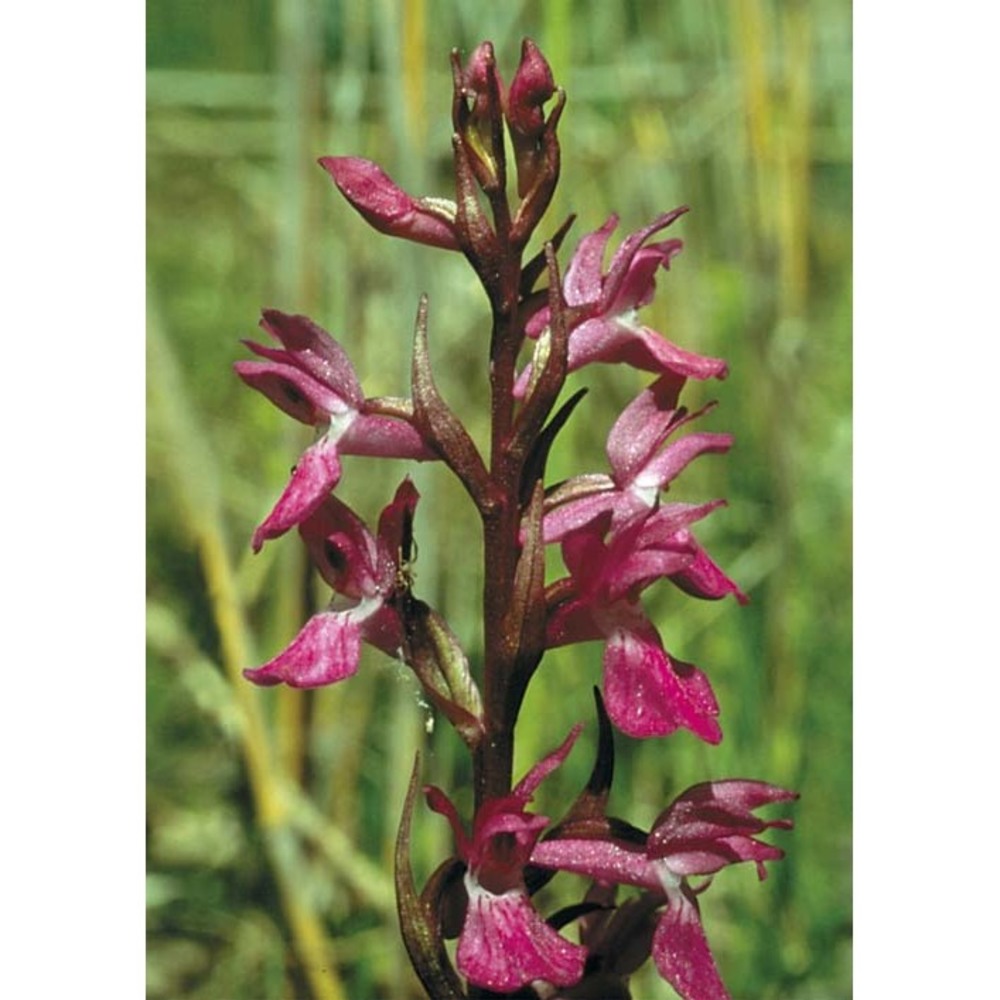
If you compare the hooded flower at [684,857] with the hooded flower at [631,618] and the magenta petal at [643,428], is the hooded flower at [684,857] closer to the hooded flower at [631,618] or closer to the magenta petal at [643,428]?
the hooded flower at [631,618]

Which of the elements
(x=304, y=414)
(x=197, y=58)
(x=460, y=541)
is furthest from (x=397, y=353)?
(x=304, y=414)

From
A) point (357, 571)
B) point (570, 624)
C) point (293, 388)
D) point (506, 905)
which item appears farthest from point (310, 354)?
point (506, 905)

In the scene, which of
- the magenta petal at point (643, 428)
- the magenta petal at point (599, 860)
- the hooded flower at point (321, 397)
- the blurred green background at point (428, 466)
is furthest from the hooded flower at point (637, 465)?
the blurred green background at point (428, 466)

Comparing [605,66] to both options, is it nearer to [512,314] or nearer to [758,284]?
[758,284]

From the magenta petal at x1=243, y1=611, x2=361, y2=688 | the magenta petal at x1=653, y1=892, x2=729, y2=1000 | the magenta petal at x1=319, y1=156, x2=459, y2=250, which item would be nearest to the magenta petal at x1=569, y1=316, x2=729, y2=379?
the magenta petal at x1=319, y1=156, x2=459, y2=250

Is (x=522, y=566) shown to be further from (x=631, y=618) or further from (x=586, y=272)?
(x=586, y=272)

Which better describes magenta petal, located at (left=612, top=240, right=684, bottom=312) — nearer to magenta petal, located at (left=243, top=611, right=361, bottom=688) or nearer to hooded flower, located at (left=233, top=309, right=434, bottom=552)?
hooded flower, located at (left=233, top=309, right=434, bottom=552)
